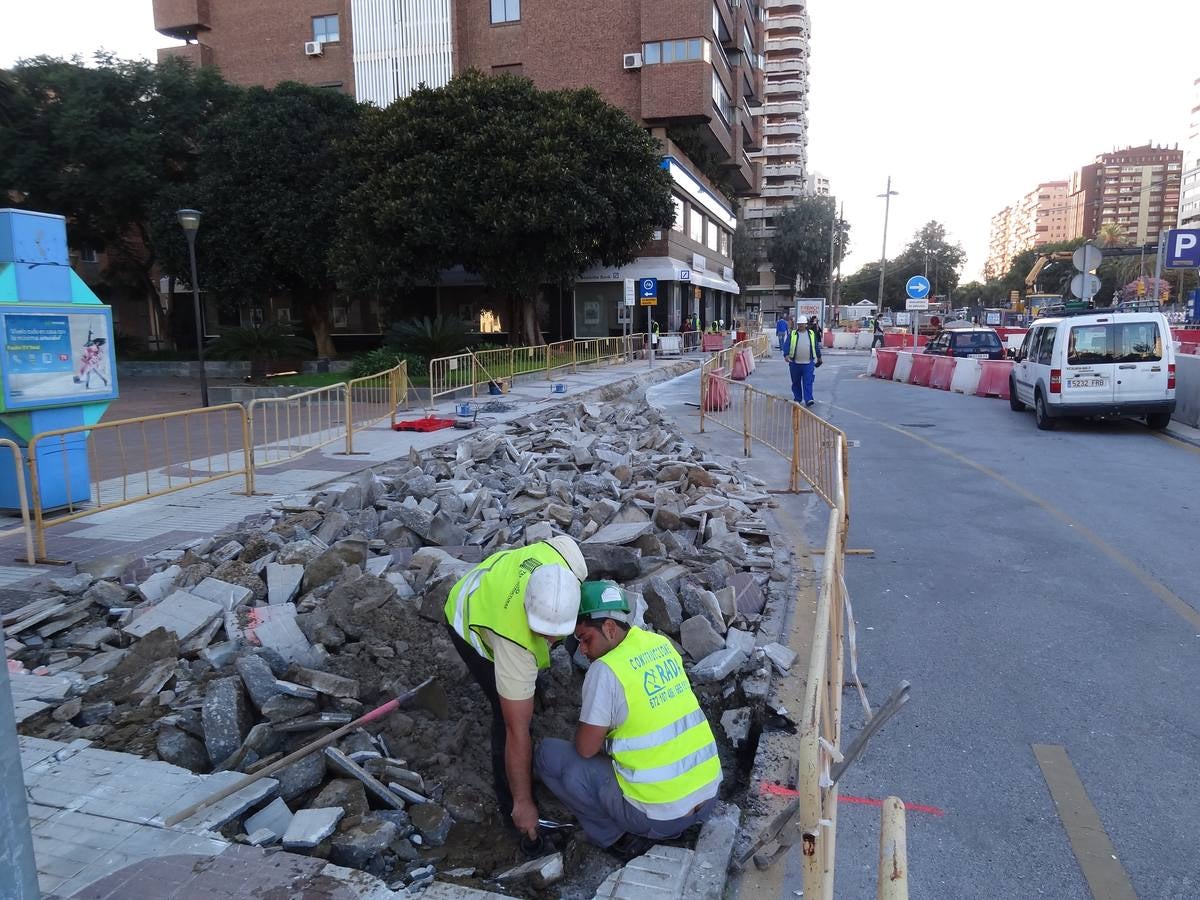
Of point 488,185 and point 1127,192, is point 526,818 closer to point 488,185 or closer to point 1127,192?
point 488,185

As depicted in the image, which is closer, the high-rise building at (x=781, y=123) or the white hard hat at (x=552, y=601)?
the white hard hat at (x=552, y=601)

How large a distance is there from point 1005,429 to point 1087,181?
203 meters

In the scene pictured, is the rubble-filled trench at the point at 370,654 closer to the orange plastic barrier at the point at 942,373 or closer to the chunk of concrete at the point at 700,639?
the chunk of concrete at the point at 700,639

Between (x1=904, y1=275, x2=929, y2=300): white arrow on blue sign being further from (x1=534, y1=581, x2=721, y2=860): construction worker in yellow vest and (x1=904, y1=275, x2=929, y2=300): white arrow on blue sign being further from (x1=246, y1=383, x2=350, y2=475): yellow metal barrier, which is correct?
(x1=534, y1=581, x2=721, y2=860): construction worker in yellow vest

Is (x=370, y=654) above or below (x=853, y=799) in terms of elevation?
above

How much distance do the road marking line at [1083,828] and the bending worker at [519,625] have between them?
2262 millimetres

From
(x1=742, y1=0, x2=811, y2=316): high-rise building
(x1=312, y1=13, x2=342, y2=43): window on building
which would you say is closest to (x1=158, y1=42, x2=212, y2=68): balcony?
(x1=312, y1=13, x2=342, y2=43): window on building

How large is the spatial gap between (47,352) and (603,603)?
6984mm

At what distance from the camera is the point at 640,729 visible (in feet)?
11.0

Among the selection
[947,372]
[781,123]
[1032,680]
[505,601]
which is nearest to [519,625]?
[505,601]

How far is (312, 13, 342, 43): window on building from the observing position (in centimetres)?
4444

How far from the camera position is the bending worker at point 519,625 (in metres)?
3.39

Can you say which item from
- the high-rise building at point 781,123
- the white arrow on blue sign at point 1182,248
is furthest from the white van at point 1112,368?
the high-rise building at point 781,123

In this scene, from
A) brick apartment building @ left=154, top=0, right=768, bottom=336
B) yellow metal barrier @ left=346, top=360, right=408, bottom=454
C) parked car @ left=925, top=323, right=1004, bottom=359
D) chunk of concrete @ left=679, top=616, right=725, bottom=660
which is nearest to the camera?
chunk of concrete @ left=679, top=616, right=725, bottom=660
